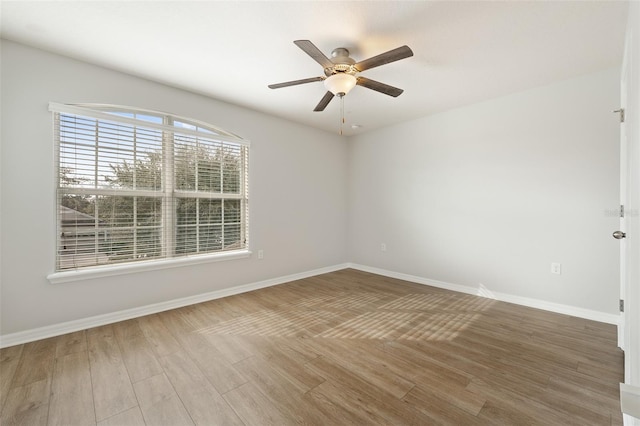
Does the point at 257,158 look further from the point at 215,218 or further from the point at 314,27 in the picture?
the point at 314,27

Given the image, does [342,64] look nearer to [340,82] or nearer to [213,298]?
[340,82]

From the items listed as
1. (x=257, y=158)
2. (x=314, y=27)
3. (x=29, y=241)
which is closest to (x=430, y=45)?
(x=314, y=27)

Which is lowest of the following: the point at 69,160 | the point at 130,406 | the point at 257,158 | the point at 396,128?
the point at 130,406

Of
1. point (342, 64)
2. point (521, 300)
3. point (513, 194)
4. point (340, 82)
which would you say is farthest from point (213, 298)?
point (513, 194)

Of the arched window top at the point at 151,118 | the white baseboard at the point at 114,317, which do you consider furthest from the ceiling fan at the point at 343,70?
the white baseboard at the point at 114,317

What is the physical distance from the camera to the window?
2.61m

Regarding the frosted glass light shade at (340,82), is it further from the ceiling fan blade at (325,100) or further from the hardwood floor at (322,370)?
the hardwood floor at (322,370)

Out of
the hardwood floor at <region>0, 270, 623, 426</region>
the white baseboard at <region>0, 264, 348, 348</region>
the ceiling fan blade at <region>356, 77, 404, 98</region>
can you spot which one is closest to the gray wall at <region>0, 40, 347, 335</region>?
the white baseboard at <region>0, 264, 348, 348</region>

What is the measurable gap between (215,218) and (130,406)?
2237 millimetres

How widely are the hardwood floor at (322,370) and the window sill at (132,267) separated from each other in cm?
51

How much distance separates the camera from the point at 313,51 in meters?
1.94

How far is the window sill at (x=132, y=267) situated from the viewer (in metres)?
2.53

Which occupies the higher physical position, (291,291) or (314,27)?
(314,27)

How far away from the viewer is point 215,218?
358 centimetres
